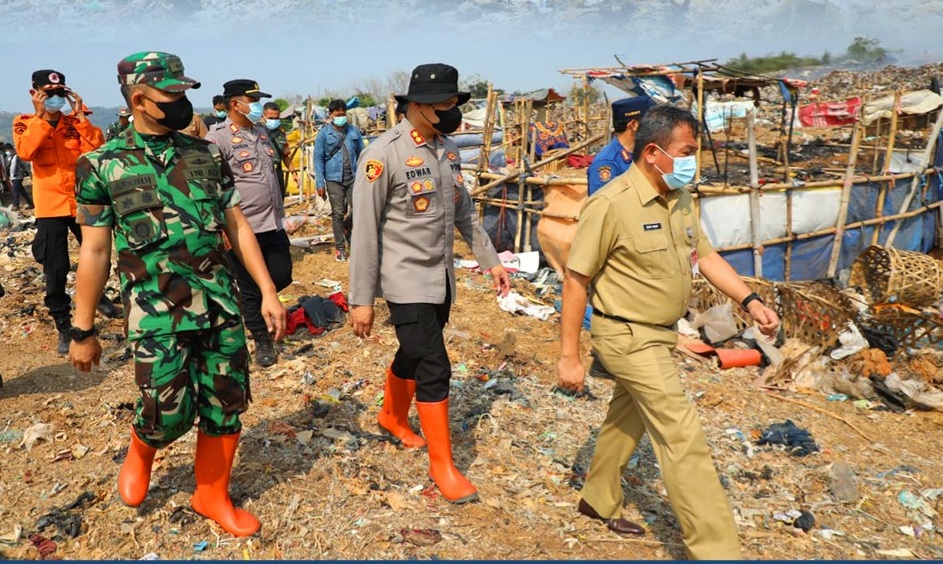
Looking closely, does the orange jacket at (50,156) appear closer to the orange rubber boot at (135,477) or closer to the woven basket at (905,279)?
the orange rubber boot at (135,477)

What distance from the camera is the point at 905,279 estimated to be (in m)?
7.57

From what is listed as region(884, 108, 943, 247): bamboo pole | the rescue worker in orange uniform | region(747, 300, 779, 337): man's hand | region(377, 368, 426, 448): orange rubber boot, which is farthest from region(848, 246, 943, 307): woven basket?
the rescue worker in orange uniform

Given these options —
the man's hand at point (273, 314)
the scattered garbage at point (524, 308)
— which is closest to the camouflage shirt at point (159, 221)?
the man's hand at point (273, 314)

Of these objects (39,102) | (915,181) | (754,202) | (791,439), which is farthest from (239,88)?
(915,181)

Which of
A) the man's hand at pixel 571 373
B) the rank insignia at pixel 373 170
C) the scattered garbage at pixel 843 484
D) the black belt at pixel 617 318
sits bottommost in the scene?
the scattered garbage at pixel 843 484

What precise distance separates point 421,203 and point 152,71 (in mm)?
1206

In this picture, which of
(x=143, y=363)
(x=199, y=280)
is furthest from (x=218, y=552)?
(x=199, y=280)

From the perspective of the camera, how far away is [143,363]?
2.61 meters

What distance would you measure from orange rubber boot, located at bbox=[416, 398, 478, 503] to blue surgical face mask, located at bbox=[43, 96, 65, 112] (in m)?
3.68

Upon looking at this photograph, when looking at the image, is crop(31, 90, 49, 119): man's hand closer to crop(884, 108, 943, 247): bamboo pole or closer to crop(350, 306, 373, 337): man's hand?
crop(350, 306, 373, 337): man's hand

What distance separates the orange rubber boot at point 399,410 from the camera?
3.67 m

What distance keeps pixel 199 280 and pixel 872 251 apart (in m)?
7.91

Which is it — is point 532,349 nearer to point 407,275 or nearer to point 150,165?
point 407,275

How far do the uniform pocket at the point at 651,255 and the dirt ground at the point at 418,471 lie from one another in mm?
1249
